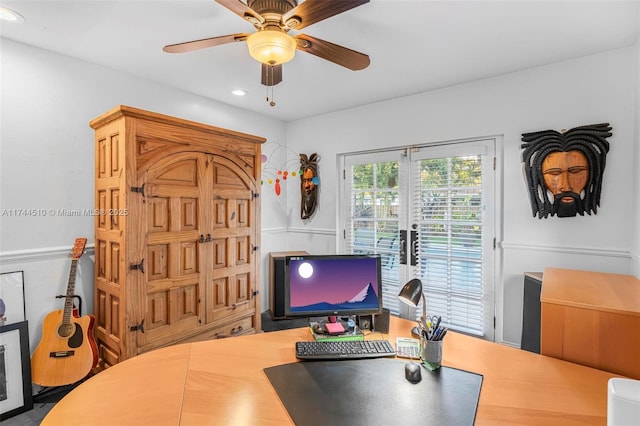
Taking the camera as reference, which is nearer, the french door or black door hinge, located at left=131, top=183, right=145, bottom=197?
black door hinge, located at left=131, top=183, right=145, bottom=197

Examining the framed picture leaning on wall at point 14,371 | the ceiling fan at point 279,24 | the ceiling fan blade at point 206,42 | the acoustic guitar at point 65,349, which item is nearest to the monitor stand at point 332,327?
the ceiling fan at point 279,24

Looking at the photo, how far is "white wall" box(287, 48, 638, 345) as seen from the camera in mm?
2406

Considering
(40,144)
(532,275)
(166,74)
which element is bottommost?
(532,275)

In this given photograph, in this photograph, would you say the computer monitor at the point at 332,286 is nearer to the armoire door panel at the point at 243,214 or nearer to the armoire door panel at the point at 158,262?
the armoire door panel at the point at 158,262

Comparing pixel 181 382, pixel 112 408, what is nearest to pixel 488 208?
pixel 181 382

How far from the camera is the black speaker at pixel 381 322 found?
170cm

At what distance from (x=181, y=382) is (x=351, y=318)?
0.90 metres

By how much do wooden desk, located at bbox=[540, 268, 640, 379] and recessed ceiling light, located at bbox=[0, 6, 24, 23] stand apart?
10.8ft

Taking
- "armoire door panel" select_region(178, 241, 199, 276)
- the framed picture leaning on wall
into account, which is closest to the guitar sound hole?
the framed picture leaning on wall

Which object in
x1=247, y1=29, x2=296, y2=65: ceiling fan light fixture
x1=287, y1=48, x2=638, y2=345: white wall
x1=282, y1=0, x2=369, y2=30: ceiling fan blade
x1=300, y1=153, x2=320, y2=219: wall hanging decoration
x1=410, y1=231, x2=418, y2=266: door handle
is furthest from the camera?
x1=300, y1=153, x2=320, y2=219: wall hanging decoration

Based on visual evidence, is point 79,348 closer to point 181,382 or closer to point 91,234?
point 91,234

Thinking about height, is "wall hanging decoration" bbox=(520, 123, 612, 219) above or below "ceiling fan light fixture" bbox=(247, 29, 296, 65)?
below

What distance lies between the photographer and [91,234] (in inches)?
103

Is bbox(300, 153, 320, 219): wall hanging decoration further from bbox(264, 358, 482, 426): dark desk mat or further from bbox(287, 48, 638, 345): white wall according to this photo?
bbox(264, 358, 482, 426): dark desk mat
